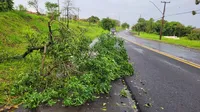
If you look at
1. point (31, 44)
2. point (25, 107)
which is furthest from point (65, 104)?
point (31, 44)

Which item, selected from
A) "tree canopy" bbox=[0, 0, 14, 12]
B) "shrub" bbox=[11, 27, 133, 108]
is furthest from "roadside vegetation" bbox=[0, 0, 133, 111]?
"tree canopy" bbox=[0, 0, 14, 12]

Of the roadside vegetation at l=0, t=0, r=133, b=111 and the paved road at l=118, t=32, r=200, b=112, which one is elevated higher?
the roadside vegetation at l=0, t=0, r=133, b=111

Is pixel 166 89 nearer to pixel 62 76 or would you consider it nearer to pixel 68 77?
pixel 68 77

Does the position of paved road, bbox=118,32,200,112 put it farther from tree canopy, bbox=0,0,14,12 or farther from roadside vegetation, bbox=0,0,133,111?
tree canopy, bbox=0,0,14,12

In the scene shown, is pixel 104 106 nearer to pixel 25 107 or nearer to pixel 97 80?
pixel 97 80

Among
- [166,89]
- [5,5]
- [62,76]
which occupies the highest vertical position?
[5,5]

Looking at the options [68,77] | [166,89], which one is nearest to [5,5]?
[68,77]

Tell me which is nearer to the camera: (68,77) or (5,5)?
(68,77)

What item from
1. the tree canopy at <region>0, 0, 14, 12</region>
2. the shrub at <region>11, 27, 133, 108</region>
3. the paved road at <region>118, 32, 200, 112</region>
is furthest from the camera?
the tree canopy at <region>0, 0, 14, 12</region>

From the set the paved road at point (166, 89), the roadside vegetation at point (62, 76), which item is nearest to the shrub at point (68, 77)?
the roadside vegetation at point (62, 76)

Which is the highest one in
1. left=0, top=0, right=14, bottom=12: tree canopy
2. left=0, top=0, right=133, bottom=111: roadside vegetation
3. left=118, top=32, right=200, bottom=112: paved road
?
left=0, top=0, right=14, bottom=12: tree canopy

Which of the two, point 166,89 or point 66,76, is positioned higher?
point 66,76

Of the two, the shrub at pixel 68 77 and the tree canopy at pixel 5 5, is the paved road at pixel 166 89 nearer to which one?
the shrub at pixel 68 77

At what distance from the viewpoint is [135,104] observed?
3.81 m
